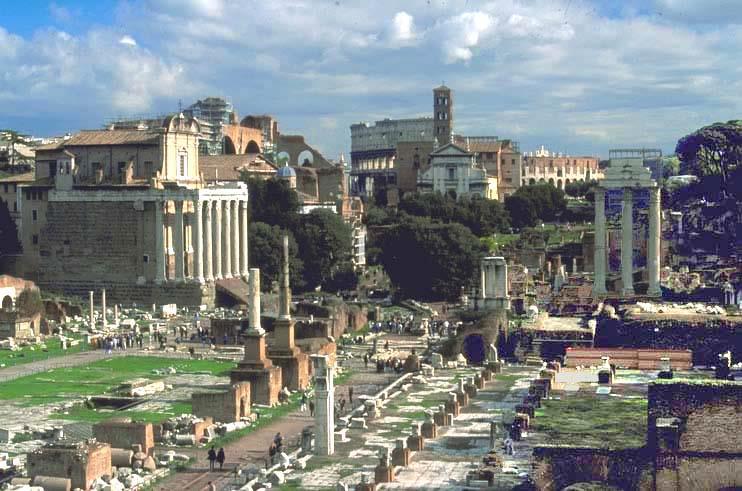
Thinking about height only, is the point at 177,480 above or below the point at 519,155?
below

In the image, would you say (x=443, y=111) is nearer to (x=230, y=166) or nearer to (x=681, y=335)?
(x=230, y=166)

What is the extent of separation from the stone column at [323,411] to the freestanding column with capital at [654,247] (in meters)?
32.3

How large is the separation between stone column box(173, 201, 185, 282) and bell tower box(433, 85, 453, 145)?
88481mm

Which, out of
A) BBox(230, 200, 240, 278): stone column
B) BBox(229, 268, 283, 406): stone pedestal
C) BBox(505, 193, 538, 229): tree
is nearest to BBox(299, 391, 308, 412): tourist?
BBox(229, 268, 283, 406): stone pedestal

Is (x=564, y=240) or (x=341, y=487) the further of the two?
(x=564, y=240)

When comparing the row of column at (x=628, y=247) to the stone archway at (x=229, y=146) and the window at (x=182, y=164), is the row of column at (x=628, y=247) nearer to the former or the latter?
the window at (x=182, y=164)

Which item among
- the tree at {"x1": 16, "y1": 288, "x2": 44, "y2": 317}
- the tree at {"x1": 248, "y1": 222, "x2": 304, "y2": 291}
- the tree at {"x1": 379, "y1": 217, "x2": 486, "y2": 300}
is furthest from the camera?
the tree at {"x1": 248, "y1": 222, "x2": 304, "y2": 291}

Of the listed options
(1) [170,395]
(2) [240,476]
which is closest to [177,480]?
(2) [240,476]

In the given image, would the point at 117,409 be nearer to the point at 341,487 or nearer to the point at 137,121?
the point at 341,487

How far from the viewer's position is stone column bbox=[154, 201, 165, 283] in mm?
73438

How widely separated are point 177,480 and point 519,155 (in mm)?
131574

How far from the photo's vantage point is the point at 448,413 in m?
36.6

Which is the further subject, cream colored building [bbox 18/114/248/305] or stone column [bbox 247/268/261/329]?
cream colored building [bbox 18/114/248/305]

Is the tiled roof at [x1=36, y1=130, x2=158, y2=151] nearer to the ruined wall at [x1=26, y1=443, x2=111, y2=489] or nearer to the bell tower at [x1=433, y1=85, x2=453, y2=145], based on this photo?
the ruined wall at [x1=26, y1=443, x2=111, y2=489]
